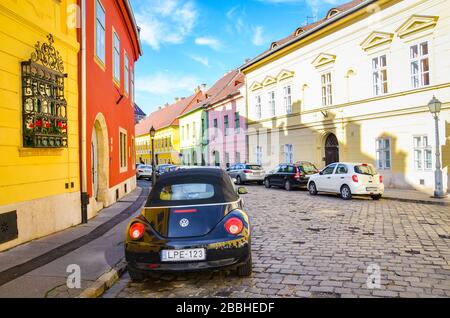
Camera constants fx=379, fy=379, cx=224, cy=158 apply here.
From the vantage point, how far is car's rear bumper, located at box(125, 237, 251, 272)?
4.79 meters

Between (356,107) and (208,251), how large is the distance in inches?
707

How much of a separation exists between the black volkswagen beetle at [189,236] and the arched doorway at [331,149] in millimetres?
18139

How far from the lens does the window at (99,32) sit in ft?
39.7

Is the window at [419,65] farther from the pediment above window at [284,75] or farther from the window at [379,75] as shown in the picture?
the pediment above window at [284,75]

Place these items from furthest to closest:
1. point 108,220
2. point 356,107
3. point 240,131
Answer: point 240,131
point 356,107
point 108,220

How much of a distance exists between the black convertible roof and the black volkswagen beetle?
15 millimetres

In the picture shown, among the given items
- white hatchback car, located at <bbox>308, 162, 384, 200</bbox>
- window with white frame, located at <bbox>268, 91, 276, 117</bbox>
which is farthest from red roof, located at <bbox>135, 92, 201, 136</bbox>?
white hatchback car, located at <bbox>308, 162, 384, 200</bbox>

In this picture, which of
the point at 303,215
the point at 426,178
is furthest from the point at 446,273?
the point at 426,178

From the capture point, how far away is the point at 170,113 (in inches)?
2463

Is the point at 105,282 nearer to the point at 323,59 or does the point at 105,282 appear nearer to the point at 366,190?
the point at 366,190

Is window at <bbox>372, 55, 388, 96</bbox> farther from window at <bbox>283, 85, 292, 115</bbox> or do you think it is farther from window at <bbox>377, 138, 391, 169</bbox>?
window at <bbox>283, 85, 292, 115</bbox>

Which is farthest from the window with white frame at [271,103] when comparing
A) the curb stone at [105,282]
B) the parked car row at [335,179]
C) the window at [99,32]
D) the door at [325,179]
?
the curb stone at [105,282]

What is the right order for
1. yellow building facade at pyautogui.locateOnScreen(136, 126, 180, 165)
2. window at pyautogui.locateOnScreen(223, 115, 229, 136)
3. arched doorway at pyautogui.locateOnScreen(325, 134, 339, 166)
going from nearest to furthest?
arched doorway at pyautogui.locateOnScreen(325, 134, 339, 166)
window at pyautogui.locateOnScreen(223, 115, 229, 136)
yellow building facade at pyautogui.locateOnScreen(136, 126, 180, 165)
